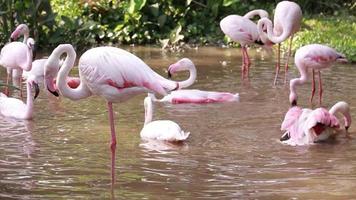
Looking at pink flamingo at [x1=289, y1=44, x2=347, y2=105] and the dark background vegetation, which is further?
the dark background vegetation

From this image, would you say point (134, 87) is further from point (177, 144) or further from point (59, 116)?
point (59, 116)

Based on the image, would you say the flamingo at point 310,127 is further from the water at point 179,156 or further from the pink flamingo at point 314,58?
the pink flamingo at point 314,58

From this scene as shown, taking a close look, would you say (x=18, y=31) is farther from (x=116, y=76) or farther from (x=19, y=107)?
(x=116, y=76)

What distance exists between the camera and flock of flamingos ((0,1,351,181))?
568 centimetres

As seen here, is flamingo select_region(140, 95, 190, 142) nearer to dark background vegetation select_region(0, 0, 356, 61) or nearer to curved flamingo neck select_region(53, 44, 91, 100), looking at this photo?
curved flamingo neck select_region(53, 44, 91, 100)

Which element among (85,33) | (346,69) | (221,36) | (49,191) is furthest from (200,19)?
(49,191)

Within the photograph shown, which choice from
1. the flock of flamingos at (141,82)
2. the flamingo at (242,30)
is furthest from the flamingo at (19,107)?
the flamingo at (242,30)

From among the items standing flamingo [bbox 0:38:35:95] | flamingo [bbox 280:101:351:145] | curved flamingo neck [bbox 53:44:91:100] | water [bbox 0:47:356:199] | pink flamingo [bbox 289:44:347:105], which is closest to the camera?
water [bbox 0:47:356:199]

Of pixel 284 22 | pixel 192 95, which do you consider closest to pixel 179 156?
pixel 192 95

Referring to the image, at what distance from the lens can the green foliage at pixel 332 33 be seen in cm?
1161

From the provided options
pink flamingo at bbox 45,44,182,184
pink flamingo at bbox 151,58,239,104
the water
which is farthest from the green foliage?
pink flamingo at bbox 45,44,182,184

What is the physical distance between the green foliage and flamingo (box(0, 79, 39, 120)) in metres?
5.06

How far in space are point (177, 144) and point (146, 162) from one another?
68 centimetres

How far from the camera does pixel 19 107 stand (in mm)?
7848
